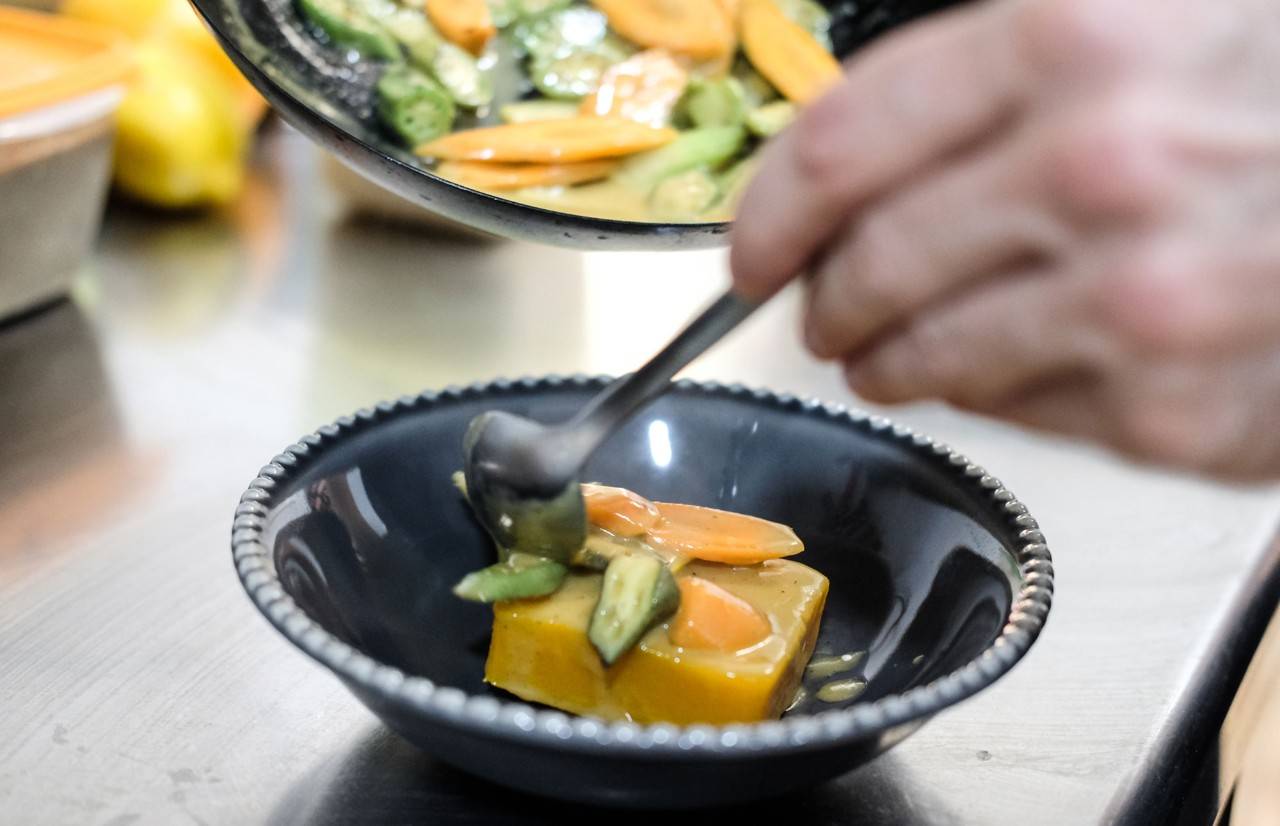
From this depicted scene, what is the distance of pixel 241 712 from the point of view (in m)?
0.70

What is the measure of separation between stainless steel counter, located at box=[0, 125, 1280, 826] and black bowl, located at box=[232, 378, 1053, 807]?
0.07m

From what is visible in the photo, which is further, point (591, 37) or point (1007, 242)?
point (591, 37)

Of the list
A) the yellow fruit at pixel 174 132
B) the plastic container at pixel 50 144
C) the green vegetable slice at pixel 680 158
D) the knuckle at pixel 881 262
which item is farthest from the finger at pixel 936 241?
the yellow fruit at pixel 174 132

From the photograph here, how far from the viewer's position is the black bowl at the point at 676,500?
19.4 inches

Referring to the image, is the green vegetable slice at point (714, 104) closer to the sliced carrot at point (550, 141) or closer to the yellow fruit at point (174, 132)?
the sliced carrot at point (550, 141)

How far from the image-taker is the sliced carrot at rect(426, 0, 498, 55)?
0.98 metres

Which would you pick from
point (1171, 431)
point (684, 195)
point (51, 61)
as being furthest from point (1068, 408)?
point (51, 61)

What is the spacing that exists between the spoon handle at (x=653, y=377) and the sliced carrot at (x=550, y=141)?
1.04 feet

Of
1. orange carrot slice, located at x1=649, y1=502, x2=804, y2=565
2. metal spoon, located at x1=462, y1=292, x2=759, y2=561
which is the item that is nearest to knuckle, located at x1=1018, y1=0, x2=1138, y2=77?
metal spoon, located at x1=462, y1=292, x2=759, y2=561

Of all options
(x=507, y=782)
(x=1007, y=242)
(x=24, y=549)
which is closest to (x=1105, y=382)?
(x=1007, y=242)

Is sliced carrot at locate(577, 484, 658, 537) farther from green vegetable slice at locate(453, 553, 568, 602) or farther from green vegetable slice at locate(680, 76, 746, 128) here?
green vegetable slice at locate(680, 76, 746, 128)

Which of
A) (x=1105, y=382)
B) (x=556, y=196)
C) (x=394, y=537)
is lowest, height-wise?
(x=394, y=537)

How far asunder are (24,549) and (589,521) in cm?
41

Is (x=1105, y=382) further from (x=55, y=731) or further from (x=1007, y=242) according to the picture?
(x=55, y=731)
